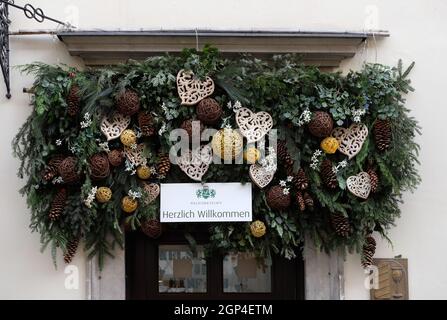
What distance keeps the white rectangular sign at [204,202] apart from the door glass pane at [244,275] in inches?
21.4

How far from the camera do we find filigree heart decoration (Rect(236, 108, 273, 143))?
461 cm

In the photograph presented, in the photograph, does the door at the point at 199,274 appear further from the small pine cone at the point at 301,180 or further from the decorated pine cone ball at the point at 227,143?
the decorated pine cone ball at the point at 227,143

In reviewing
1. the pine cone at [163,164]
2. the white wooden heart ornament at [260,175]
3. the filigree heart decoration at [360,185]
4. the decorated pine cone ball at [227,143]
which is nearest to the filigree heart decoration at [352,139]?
the filigree heart decoration at [360,185]

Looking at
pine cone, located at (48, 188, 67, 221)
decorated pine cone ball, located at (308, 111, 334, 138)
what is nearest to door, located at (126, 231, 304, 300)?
pine cone, located at (48, 188, 67, 221)

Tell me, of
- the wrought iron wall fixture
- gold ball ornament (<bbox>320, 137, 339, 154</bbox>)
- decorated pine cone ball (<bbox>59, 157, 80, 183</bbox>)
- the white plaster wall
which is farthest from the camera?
the white plaster wall

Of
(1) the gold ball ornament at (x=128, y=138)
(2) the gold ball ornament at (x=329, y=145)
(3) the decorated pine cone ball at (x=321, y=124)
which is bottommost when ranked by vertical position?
(2) the gold ball ornament at (x=329, y=145)

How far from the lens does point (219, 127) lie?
4.66 metres

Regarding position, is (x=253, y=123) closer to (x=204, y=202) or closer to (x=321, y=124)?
(x=321, y=124)

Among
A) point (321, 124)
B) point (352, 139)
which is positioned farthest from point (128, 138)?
point (352, 139)

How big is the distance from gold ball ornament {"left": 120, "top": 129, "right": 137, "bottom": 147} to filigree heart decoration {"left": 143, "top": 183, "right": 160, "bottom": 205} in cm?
31

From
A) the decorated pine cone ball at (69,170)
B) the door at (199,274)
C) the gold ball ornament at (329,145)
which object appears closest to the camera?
the decorated pine cone ball at (69,170)

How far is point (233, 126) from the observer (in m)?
4.65

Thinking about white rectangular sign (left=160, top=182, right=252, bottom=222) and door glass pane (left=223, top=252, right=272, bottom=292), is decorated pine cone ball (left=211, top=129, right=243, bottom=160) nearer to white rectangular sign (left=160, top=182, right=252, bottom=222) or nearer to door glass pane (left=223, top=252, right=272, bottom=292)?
white rectangular sign (left=160, top=182, right=252, bottom=222)

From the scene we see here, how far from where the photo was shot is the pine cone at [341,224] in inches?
182
